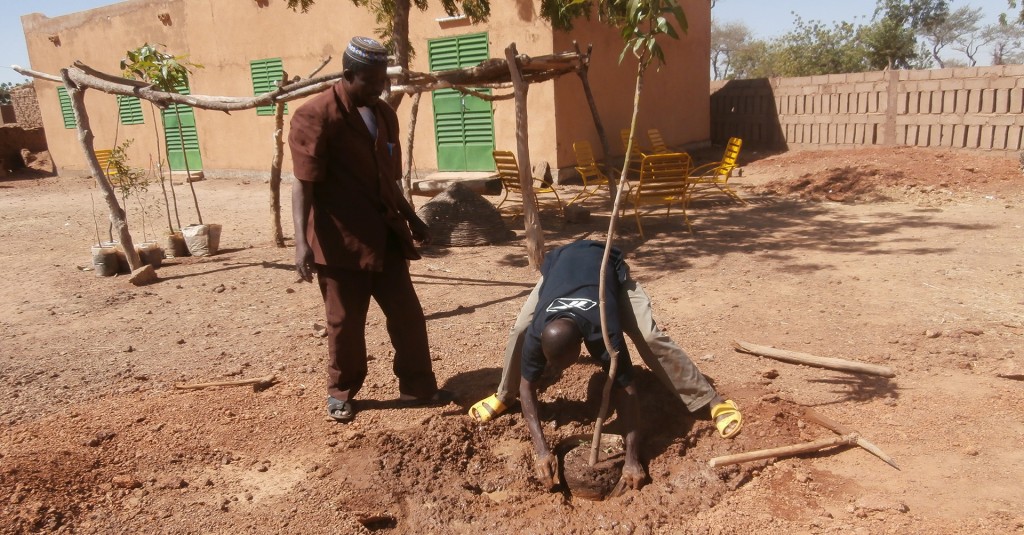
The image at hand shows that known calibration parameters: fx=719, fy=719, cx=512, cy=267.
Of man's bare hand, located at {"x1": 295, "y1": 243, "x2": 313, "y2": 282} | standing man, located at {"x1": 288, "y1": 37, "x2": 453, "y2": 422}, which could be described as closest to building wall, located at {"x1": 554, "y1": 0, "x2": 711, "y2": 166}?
standing man, located at {"x1": 288, "y1": 37, "x2": 453, "y2": 422}

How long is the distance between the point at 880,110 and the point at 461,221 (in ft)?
29.6

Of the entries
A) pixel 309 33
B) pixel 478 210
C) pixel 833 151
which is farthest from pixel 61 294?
pixel 833 151

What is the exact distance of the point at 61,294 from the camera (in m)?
6.55

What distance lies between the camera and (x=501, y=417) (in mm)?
3729

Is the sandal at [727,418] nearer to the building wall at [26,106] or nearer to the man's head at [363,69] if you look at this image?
the man's head at [363,69]

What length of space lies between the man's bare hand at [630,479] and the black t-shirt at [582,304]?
386 millimetres

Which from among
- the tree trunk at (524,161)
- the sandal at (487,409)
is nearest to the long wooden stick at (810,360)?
the sandal at (487,409)

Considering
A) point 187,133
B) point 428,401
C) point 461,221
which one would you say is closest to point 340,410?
point 428,401

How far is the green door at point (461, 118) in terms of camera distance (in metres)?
12.6

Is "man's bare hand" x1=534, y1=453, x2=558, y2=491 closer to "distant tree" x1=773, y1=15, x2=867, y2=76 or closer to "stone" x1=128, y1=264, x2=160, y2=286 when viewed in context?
"stone" x1=128, y1=264, x2=160, y2=286

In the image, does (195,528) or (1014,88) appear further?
(1014,88)

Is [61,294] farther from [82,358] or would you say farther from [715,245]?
[715,245]

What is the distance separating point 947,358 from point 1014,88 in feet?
29.5

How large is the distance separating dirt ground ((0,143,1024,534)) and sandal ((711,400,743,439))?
6 cm
